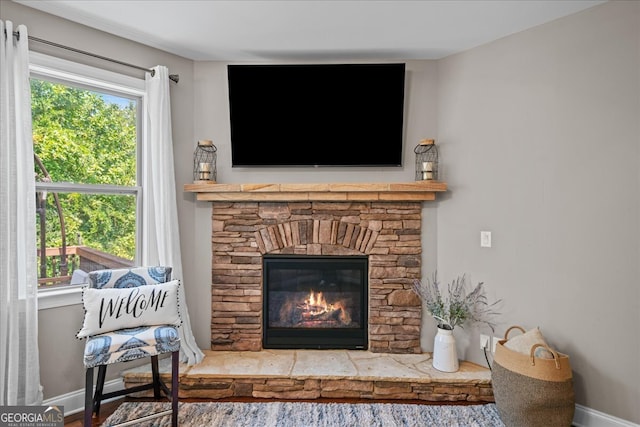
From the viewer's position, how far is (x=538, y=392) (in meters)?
1.88

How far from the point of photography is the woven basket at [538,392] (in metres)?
1.88

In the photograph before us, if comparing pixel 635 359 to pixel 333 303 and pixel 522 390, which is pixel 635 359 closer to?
pixel 522 390

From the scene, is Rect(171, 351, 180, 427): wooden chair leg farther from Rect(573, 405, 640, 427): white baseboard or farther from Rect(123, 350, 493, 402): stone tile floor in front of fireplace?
Rect(573, 405, 640, 427): white baseboard

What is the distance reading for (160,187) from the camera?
8.23 feet

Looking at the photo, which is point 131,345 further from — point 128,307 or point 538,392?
point 538,392

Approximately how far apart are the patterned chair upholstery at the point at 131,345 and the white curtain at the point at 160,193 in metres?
0.27

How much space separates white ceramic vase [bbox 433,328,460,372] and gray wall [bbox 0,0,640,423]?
0.26 metres

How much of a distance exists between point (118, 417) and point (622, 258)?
314 cm

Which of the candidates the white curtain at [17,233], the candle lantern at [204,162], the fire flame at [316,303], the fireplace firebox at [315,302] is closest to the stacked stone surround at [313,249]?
the fireplace firebox at [315,302]

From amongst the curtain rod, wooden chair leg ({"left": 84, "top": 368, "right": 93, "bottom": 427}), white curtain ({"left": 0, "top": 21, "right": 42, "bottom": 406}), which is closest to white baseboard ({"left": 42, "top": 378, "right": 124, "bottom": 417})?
white curtain ({"left": 0, "top": 21, "right": 42, "bottom": 406})

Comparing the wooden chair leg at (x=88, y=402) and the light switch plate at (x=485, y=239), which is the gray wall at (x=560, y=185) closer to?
the light switch plate at (x=485, y=239)

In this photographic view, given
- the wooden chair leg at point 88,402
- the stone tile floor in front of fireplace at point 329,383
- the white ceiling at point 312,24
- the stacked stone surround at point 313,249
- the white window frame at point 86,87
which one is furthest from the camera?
the stacked stone surround at point 313,249

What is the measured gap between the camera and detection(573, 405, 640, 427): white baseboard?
6.43 ft

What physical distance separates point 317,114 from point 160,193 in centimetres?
131
